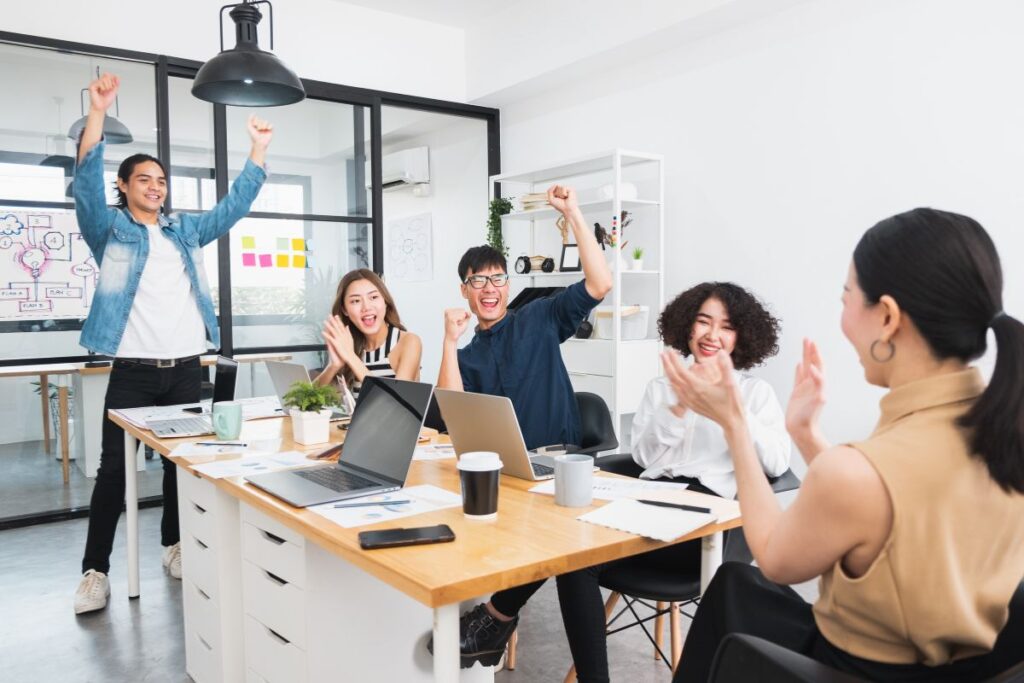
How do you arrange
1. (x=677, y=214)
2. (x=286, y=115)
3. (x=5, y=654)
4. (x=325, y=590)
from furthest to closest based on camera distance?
1. (x=286, y=115)
2. (x=677, y=214)
3. (x=5, y=654)
4. (x=325, y=590)

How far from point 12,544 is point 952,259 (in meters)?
4.35

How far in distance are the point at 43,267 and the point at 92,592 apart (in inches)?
80.8

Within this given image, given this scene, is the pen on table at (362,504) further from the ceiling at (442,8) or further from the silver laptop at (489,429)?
the ceiling at (442,8)

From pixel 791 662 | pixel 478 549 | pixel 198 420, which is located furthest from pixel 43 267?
pixel 791 662

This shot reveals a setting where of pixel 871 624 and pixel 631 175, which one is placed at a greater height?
pixel 631 175

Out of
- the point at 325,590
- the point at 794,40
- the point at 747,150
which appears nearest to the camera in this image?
the point at 325,590

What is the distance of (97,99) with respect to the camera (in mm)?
3168

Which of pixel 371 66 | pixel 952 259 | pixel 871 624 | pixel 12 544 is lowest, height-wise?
pixel 12 544

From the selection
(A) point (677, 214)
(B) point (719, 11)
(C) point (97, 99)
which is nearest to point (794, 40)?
(B) point (719, 11)

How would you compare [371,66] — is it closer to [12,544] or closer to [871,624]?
[12,544]

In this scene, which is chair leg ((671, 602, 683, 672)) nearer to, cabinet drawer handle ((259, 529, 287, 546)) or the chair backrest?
the chair backrest

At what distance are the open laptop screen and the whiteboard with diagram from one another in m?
2.71

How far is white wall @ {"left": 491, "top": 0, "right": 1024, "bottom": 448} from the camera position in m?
3.21

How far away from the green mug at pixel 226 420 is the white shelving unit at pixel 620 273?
235 centimetres
